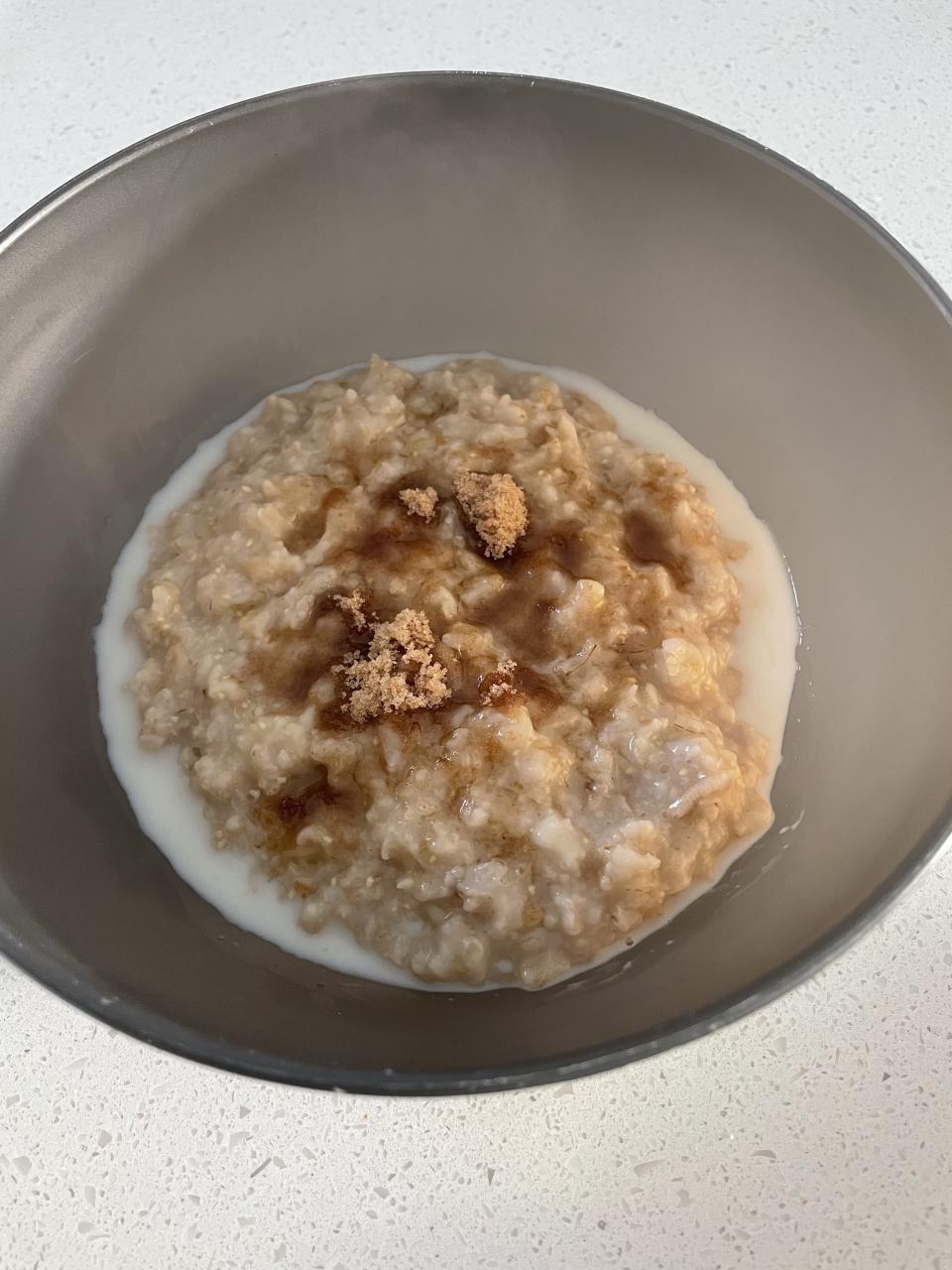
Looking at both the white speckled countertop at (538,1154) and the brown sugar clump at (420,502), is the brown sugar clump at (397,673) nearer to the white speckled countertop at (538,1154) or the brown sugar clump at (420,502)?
the brown sugar clump at (420,502)

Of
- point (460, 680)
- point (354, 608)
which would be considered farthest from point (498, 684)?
point (354, 608)

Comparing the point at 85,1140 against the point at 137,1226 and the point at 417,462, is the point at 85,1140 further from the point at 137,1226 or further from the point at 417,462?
the point at 417,462

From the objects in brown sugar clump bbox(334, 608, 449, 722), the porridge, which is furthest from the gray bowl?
brown sugar clump bbox(334, 608, 449, 722)

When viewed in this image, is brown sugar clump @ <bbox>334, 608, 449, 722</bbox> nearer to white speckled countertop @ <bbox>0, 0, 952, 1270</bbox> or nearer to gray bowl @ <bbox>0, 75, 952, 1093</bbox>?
gray bowl @ <bbox>0, 75, 952, 1093</bbox>

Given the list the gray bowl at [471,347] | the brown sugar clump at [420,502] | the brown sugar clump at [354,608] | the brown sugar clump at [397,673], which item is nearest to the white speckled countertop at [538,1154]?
the gray bowl at [471,347]

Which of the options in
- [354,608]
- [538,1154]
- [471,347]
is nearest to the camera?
[538,1154]

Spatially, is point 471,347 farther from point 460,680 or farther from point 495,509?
point 460,680

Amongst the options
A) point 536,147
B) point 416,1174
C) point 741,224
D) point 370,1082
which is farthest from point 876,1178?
point 536,147
